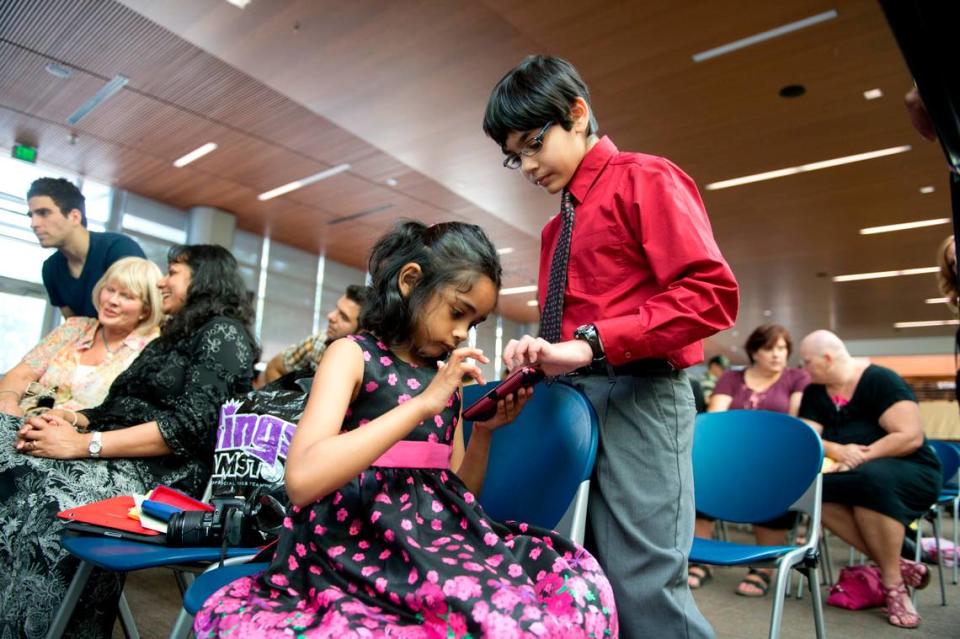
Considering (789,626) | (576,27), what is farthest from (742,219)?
(789,626)

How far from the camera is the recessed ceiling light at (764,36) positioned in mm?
4743

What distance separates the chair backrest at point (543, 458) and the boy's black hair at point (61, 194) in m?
2.67

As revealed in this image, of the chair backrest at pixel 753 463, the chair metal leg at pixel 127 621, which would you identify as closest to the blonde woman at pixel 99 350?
the chair metal leg at pixel 127 621

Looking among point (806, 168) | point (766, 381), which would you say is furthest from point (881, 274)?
point (766, 381)

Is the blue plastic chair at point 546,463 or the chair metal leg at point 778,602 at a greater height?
the blue plastic chair at point 546,463

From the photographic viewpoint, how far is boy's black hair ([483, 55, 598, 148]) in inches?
45.6

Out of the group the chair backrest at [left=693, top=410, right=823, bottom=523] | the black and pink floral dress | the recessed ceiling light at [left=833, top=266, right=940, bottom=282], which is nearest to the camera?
the black and pink floral dress

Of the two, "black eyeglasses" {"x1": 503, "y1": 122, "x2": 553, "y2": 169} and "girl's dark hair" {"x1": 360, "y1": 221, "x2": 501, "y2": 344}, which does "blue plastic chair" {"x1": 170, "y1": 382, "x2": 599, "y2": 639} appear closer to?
"girl's dark hair" {"x1": 360, "y1": 221, "x2": 501, "y2": 344}

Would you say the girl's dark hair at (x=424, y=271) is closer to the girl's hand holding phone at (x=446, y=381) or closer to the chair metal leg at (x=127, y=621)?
the girl's hand holding phone at (x=446, y=381)

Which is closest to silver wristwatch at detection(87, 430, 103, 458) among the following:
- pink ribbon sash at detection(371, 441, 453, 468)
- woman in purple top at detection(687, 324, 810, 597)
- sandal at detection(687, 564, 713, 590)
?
pink ribbon sash at detection(371, 441, 453, 468)

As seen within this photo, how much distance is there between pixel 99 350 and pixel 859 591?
3.37m

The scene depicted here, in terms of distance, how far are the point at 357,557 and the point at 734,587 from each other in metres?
3.04

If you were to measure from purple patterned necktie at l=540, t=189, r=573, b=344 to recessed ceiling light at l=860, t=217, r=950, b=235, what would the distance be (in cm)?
952

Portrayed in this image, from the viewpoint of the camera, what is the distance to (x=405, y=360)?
→ 112 centimetres
